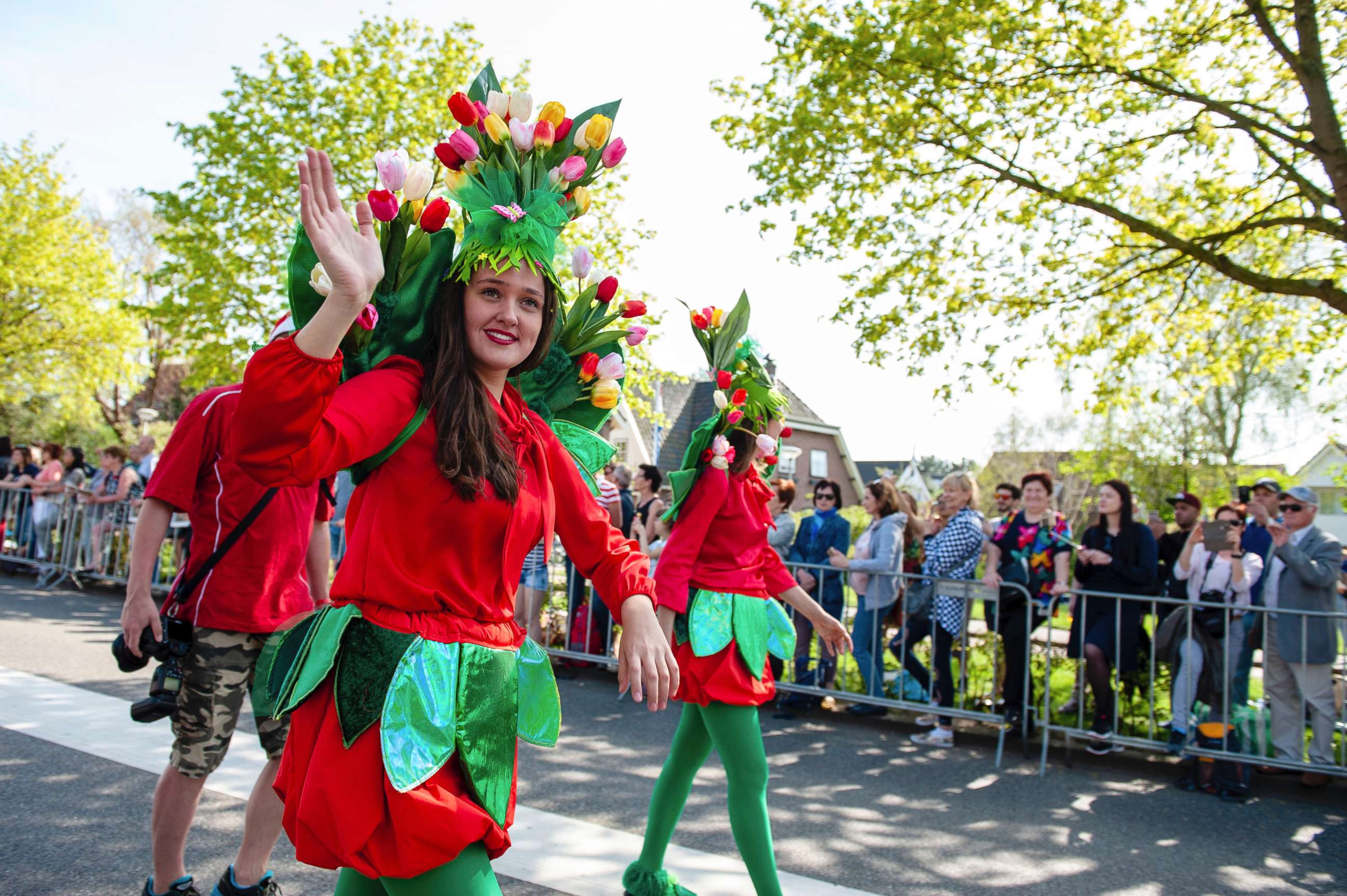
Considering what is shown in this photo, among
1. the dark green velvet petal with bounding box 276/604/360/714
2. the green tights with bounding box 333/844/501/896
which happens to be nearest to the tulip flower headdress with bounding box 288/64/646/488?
the dark green velvet petal with bounding box 276/604/360/714

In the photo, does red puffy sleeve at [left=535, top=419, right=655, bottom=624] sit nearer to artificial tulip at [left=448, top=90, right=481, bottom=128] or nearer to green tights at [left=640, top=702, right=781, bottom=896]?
artificial tulip at [left=448, top=90, right=481, bottom=128]

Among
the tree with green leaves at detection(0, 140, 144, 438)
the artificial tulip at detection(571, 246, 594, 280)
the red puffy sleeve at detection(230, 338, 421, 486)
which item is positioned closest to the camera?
the red puffy sleeve at detection(230, 338, 421, 486)

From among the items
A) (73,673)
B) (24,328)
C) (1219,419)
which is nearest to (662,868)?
(73,673)

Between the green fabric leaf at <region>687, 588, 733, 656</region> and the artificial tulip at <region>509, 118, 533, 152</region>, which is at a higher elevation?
the artificial tulip at <region>509, 118, 533, 152</region>

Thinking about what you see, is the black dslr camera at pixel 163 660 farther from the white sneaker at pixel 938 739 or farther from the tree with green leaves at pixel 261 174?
the tree with green leaves at pixel 261 174

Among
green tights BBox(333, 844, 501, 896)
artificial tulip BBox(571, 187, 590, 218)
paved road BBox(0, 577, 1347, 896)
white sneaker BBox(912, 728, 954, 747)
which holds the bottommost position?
paved road BBox(0, 577, 1347, 896)

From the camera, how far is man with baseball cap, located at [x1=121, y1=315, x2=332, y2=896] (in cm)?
305

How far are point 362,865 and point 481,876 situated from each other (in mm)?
225

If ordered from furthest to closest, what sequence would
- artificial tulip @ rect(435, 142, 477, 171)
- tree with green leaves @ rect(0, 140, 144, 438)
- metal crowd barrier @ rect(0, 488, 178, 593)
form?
1. tree with green leaves @ rect(0, 140, 144, 438)
2. metal crowd barrier @ rect(0, 488, 178, 593)
3. artificial tulip @ rect(435, 142, 477, 171)

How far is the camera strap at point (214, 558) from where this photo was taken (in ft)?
10.3

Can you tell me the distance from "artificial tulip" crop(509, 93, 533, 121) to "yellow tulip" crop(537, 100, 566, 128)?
0.10 ft

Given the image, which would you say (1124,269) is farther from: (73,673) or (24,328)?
(24,328)

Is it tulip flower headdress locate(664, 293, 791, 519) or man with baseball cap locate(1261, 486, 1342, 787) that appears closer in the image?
tulip flower headdress locate(664, 293, 791, 519)

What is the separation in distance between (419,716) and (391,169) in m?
→ 1.13
